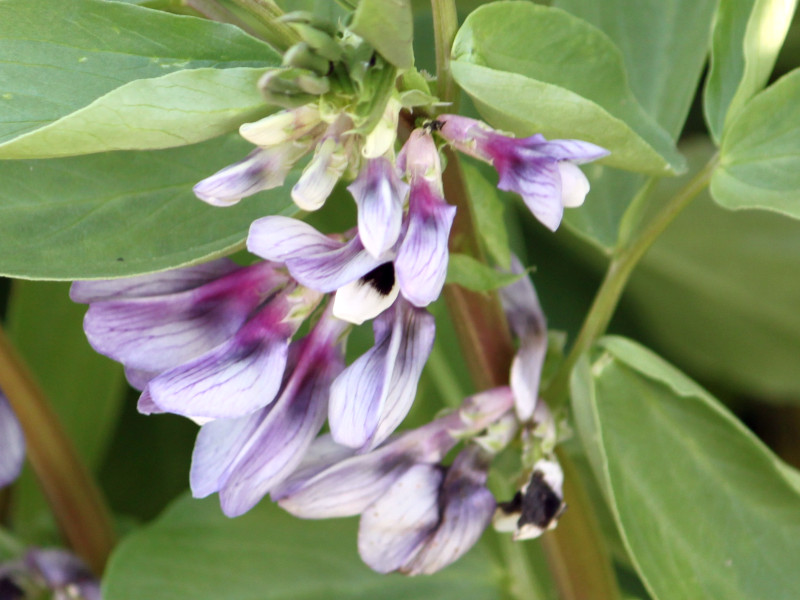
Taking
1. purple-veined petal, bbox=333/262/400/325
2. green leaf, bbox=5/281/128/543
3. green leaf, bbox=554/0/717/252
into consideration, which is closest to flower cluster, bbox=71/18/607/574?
purple-veined petal, bbox=333/262/400/325

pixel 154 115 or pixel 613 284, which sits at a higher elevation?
pixel 154 115

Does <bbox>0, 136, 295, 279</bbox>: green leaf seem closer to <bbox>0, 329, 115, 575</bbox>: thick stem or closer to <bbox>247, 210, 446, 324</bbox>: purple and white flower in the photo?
<bbox>247, 210, 446, 324</bbox>: purple and white flower

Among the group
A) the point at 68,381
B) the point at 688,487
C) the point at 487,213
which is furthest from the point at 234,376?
the point at 68,381

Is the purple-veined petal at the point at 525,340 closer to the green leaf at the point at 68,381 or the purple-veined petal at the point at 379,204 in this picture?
the purple-veined petal at the point at 379,204

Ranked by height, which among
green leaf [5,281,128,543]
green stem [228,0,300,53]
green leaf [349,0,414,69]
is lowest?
green leaf [5,281,128,543]

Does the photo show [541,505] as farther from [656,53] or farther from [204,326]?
[656,53]

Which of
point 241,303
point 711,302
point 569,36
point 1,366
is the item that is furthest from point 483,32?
point 711,302
